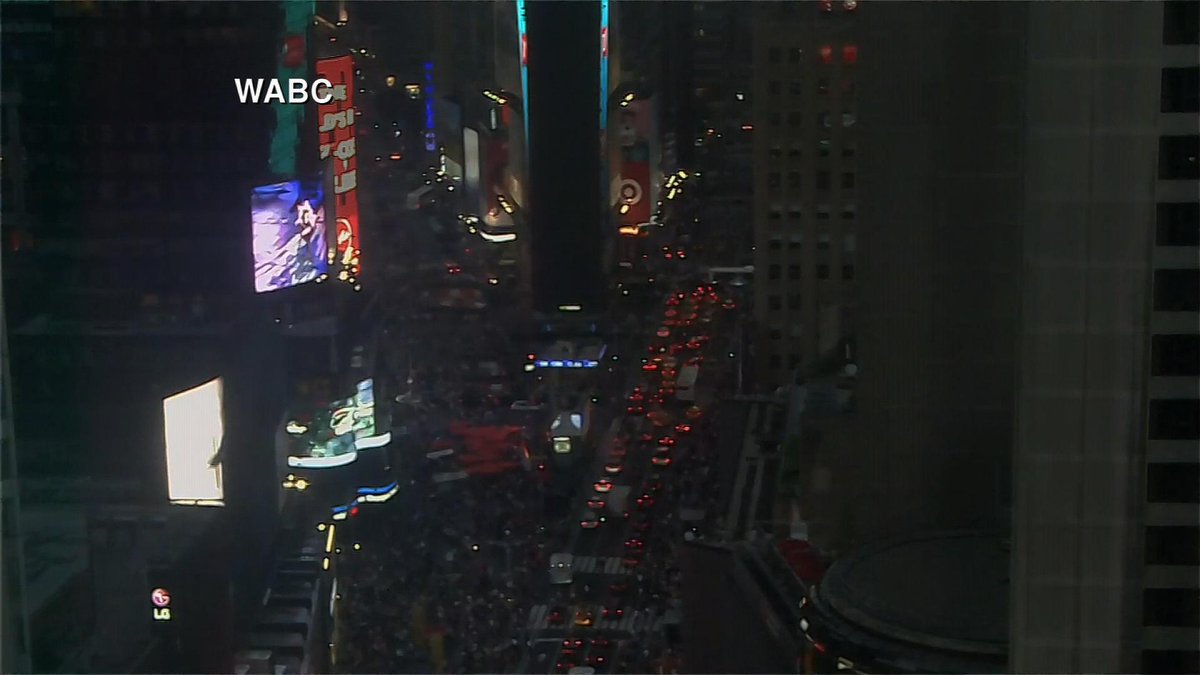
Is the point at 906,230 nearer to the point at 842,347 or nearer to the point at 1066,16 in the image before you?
the point at 842,347

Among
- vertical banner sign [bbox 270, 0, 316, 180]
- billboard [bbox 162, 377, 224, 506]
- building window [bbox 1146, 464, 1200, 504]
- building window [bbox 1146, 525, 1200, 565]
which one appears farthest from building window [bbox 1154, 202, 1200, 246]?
billboard [bbox 162, 377, 224, 506]

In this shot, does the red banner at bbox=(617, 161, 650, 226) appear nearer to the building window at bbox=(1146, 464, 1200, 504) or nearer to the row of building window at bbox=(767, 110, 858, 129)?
the row of building window at bbox=(767, 110, 858, 129)

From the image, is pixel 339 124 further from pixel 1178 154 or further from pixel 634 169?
pixel 1178 154

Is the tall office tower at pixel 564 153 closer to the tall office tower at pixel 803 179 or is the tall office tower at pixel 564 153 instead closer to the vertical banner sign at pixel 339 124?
the tall office tower at pixel 803 179

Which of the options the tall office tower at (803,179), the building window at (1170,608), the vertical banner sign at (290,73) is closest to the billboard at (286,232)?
the vertical banner sign at (290,73)

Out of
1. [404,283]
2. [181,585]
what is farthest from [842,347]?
[181,585]

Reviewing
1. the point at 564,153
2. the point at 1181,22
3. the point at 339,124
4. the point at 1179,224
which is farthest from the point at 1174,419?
the point at 339,124
